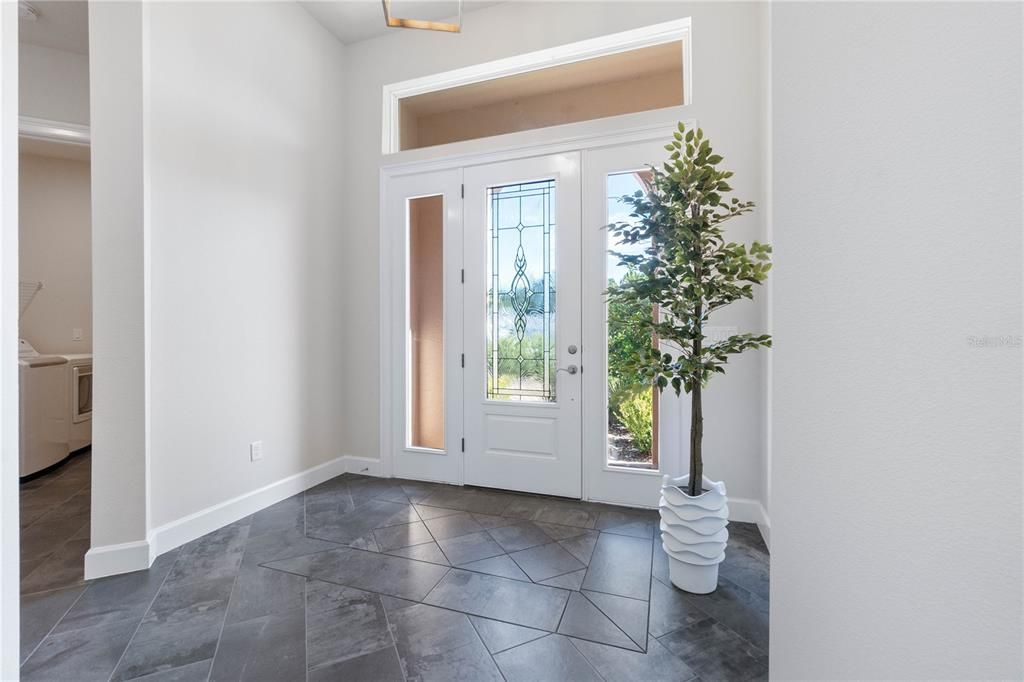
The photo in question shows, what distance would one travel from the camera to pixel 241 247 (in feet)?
8.96

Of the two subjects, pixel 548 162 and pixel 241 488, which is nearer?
pixel 241 488

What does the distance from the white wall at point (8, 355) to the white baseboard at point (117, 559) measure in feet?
4.24

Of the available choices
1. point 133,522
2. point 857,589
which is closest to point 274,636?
point 133,522

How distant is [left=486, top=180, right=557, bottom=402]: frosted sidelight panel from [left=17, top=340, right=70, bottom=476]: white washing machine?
143 inches

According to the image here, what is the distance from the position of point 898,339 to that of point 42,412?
5.29m

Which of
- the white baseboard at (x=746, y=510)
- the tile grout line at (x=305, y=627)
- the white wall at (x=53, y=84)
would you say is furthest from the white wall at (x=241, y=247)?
the white baseboard at (x=746, y=510)

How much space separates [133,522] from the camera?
82.4 inches

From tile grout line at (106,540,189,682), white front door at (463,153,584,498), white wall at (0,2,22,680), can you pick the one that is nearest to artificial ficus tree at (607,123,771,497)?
white front door at (463,153,584,498)

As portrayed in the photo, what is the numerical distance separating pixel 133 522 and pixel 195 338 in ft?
3.20

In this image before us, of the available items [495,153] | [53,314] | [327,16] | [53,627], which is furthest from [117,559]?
[53,314]

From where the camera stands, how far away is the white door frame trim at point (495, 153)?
2758 mm

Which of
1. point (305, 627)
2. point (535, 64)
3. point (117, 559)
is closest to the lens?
point (305, 627)

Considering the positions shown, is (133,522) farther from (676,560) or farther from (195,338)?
(676,560)

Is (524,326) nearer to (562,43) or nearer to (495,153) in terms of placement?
(495,153)
